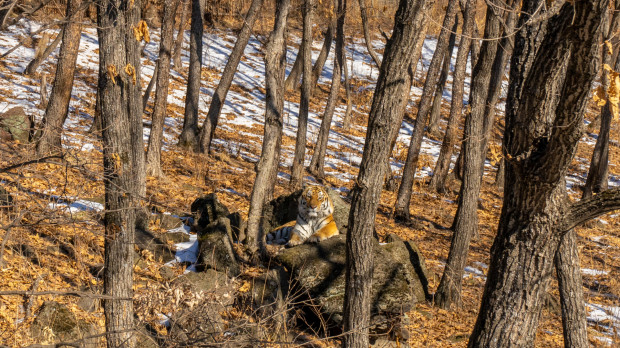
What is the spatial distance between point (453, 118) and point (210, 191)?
6.50m

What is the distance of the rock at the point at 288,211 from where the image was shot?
10180 mm

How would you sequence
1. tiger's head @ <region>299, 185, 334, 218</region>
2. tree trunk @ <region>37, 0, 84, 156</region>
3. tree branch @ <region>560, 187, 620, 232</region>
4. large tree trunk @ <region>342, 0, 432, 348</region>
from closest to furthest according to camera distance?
tree branch @ <region>560, 187, 620, 232</region>, large tree trunk @ <region>342, 0, 432, 348</region>, tiger's head @ <region>299, 185, 334, 218</region>, tree trunk @ <region>37, 0, 84, 156</region>

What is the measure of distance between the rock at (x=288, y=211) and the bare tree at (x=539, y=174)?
492cm

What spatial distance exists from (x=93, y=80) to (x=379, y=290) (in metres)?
11.9

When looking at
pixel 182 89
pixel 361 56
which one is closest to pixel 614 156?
pixel 361 56

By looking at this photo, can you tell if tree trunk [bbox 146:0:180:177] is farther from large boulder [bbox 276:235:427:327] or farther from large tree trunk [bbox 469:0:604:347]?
large tree trunk [bbox 469:0:604:347]

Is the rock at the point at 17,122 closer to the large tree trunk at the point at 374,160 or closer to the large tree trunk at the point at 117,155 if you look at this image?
the large tree trunk at the point at 117,155

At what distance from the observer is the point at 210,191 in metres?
12.3

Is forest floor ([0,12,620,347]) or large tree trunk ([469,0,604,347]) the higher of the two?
large tree trunk ([469,0,604,347])

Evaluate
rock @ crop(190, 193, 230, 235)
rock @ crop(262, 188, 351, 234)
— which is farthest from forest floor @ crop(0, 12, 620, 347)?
rock @ crop(262, 188, 351, 234)

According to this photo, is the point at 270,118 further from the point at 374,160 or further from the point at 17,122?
the point at 17,122

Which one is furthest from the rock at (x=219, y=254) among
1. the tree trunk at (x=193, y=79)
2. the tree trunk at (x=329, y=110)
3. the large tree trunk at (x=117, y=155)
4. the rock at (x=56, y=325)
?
the tree trunk at (x=329, y=110)

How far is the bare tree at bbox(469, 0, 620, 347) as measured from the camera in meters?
4.18

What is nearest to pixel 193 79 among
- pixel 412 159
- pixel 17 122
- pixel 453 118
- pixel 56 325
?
pixel 17 122
